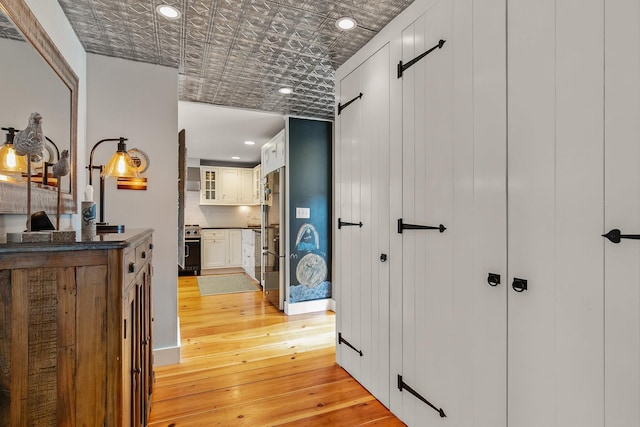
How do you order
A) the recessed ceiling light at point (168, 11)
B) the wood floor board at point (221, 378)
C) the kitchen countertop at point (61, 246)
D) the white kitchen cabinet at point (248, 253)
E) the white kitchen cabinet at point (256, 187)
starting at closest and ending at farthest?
the kitchen countertop at point (61, 246) → the recessed ceiling light at point (168, 11) → the wood floor board at point (221, 378) → the white kitchen cabinet at point (248, 253) → the white kitchen cabinet at point (256, 187)

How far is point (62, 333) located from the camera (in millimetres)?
989

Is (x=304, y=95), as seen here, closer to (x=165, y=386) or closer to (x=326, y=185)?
(x=326, y=185)

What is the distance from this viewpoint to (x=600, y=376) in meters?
1.06

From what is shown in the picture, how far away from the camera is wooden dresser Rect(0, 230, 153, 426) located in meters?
0.94

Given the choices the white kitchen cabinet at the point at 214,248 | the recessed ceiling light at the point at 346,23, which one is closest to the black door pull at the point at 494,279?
the recessed ceiling light at the point at 346,23

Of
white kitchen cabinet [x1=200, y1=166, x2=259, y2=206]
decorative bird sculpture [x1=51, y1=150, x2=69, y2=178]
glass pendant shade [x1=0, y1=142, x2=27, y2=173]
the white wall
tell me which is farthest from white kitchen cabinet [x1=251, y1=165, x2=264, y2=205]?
glass pendant shade [x1=0, y1=142, x2=27, y2=173]

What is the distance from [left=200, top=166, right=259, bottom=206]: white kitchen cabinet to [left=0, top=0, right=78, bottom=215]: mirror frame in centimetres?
489

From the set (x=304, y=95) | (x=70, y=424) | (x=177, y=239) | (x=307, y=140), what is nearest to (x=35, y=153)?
(x=70, y=424)

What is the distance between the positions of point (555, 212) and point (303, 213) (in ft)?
10.3

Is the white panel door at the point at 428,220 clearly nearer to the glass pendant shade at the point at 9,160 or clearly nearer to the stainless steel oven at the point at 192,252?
the glass pendant shade at the point at 9,160

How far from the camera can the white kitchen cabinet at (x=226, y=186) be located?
7.07 meters

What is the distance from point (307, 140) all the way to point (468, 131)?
111 inches

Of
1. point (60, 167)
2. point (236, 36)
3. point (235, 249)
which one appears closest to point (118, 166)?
point (60, 167)

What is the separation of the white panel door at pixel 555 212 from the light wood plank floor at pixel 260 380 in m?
1.09
